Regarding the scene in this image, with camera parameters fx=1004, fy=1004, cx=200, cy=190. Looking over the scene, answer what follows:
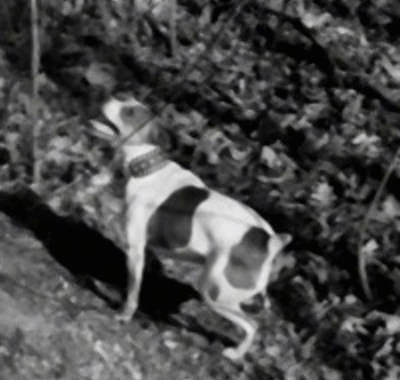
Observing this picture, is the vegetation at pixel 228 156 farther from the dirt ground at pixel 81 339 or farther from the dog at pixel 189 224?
the dog at pixel 189 224

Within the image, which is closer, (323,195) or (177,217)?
(177,217)

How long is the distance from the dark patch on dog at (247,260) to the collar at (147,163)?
55 centimetres

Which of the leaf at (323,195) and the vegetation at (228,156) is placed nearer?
the vegetation at (228,156)

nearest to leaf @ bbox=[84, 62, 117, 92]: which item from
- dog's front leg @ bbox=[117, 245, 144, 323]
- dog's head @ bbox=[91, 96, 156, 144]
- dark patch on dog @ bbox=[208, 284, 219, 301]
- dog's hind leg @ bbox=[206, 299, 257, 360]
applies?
dog's head @ bbox=[91, 96, 156, 144]

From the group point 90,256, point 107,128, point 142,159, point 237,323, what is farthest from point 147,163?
point 90,256

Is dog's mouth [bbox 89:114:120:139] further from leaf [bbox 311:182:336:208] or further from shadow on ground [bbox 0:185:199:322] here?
leaf [bbox 311:182:336:208]

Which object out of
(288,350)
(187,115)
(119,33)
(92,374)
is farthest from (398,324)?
(119,33)

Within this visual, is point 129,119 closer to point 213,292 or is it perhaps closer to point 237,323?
point 213,292

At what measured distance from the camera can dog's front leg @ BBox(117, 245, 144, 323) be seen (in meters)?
4.93

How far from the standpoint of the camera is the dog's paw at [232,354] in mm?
5027

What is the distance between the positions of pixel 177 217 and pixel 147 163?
0.29 meters

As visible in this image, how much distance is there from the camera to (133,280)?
5.00 metres

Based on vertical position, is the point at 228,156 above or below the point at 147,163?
below

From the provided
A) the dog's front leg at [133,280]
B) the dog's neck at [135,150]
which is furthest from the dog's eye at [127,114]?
the dog's front leg at [133,280]
